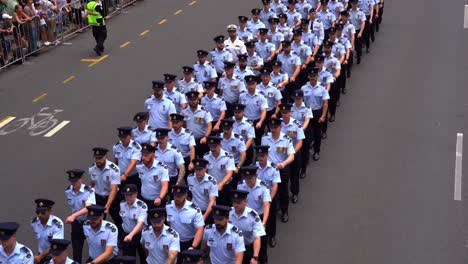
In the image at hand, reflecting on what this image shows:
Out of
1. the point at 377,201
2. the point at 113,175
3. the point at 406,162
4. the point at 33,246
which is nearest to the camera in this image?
the point at 113,175

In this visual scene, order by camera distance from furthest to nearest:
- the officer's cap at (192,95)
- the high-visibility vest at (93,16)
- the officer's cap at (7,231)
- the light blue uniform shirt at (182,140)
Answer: the high-visibility vest at (93,16), the officer's cap at (192,95), the light blue uniform shirt at (182,140), the officer's cap at (7,231)

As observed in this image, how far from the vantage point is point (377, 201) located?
14117mm

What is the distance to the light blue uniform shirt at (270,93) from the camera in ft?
51.6

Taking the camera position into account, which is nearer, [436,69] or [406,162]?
[406,162]

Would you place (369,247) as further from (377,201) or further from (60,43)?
(60,43)

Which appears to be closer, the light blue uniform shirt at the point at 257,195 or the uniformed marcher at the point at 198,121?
the light blue uniform shirt at the point at 257,195

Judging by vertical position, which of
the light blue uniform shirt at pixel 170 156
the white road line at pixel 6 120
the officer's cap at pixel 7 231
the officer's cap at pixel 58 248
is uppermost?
the officer's cap at pixel 58 248

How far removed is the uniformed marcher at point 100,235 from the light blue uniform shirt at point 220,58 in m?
7.80

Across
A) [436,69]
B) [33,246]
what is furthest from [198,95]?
[436,69]

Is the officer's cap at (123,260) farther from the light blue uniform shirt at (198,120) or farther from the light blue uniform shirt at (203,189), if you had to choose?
the light blue uniform shirt at (198,120)

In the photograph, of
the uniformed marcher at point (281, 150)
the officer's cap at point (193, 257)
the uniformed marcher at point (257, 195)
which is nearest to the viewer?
the officer's cap at point (193, 257)

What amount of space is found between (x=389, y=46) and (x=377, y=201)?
10926 millimetres

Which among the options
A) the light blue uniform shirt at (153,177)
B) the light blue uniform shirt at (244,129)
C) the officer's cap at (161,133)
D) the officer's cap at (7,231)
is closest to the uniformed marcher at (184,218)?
the light blue uniform shirt at (153,177)

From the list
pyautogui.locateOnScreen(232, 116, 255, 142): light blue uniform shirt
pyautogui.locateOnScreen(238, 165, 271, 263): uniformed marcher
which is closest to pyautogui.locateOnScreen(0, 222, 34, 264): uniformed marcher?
pyautogui.locateOnScreen(238, 165, 271, 263): uniformed marcher
